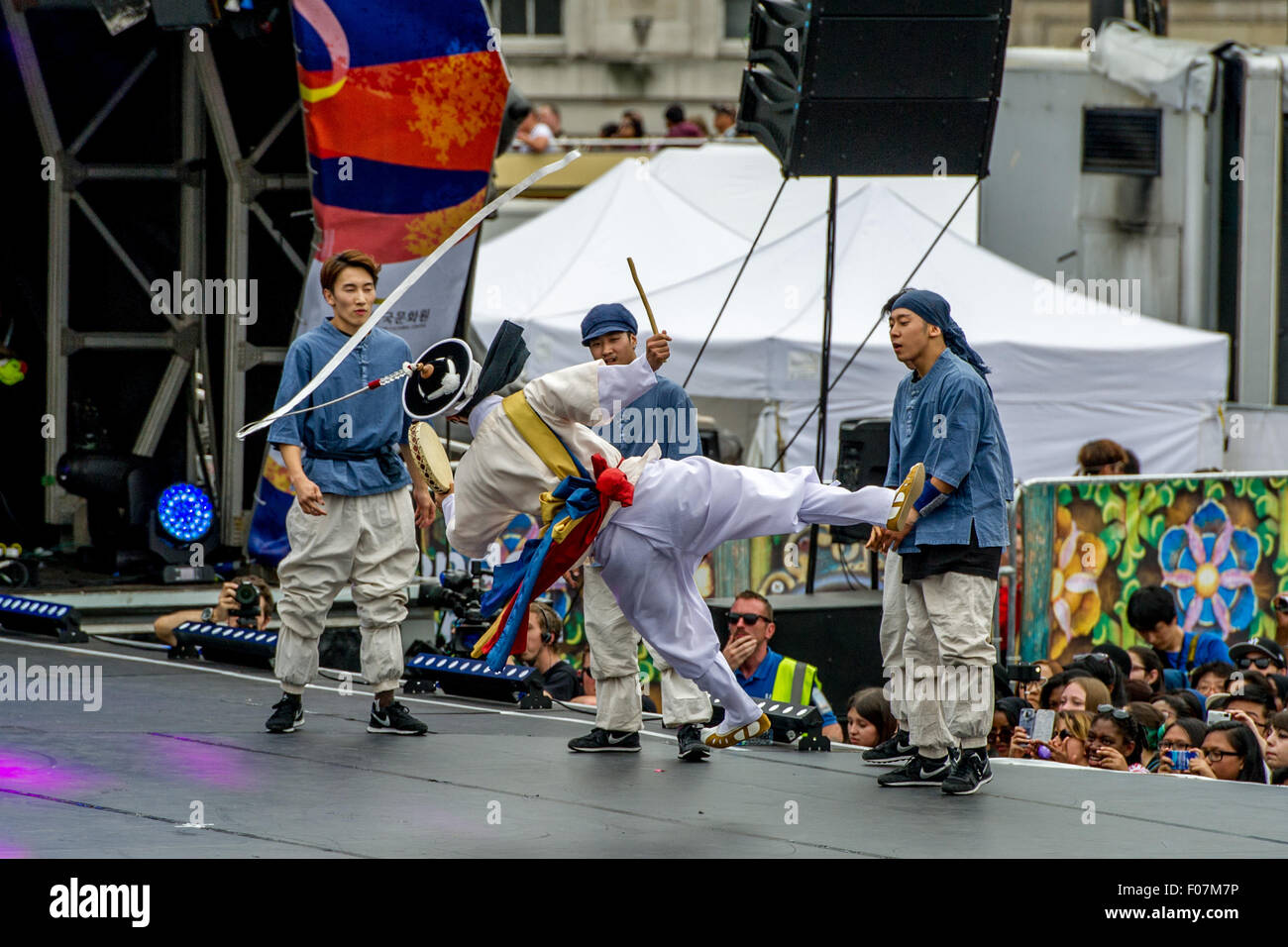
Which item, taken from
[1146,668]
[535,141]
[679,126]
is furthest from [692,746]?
[679,126]

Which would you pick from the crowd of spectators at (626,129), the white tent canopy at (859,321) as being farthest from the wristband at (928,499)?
the crowd of spectators at (626,129)

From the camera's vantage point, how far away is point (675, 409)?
728cm

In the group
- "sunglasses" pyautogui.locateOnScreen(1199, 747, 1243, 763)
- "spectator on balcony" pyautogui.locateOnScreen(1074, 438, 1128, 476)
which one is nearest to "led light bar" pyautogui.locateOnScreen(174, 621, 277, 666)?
"sunglasses" pyautogui.locateOnScreen(1199, 747, 1243, 763)

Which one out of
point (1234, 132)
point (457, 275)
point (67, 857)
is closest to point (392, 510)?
point (67, 857)

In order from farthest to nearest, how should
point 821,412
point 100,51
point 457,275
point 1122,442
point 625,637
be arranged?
point 1122,442 < point 100,51 < point 457,275 < point 821,412 < point 625,637

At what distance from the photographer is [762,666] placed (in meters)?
8.41

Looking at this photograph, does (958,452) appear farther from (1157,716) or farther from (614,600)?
(1157,716)

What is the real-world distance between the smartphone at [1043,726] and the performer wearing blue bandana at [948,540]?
157 centimetres

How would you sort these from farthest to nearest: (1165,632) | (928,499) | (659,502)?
(1165,632) < (928,499) < (659,502)

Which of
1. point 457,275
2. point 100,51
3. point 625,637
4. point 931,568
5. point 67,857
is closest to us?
point 67,857

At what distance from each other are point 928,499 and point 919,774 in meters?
Result: 0.99

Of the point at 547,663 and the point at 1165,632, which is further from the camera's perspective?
the point at 1165,632

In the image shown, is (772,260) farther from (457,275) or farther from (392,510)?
(392,510)

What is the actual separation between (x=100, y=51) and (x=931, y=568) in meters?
7.87
